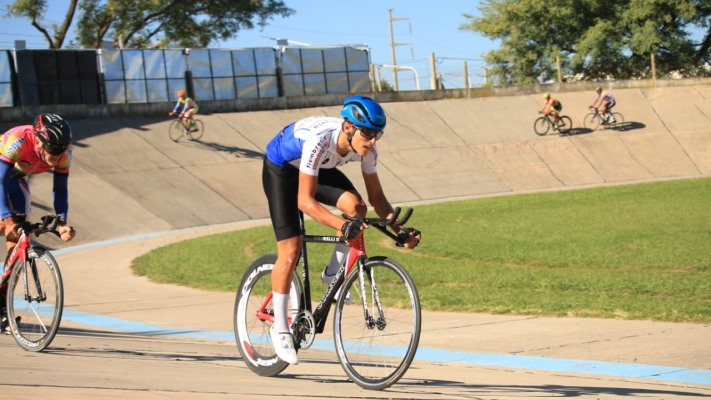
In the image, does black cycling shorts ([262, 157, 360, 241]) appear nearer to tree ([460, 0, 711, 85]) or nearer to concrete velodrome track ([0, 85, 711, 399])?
concrete velodrome track ([0, 85, 711, 399])

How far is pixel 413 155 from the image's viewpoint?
3178cm

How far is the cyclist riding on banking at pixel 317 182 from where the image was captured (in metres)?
5.47

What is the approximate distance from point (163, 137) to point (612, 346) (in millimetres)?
25163

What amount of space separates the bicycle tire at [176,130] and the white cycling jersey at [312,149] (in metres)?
25.2

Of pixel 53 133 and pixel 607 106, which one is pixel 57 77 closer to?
A: pixel 607 106

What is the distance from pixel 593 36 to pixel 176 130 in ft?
95.4

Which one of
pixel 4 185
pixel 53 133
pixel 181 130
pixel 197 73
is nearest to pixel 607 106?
pixel 197 73

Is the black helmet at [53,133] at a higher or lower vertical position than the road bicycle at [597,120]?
higher

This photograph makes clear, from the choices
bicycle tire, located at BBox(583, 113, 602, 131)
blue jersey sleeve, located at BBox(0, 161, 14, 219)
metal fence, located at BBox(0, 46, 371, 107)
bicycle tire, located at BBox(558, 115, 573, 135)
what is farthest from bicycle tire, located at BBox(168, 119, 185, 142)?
blue jersey sleeve, located at BBox(0, 161, 14, 219)

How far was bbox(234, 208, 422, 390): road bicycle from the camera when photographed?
5.29 m

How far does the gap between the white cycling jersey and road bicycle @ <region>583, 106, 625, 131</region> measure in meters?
32.7

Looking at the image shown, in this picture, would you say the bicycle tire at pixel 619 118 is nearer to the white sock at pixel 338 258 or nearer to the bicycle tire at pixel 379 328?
the white sock at pixel 338 258

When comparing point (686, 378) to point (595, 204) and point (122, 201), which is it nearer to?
point (595, 204)

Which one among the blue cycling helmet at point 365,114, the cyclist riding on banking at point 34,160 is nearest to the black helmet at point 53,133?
the cyclist riding on banking at point 34,160
